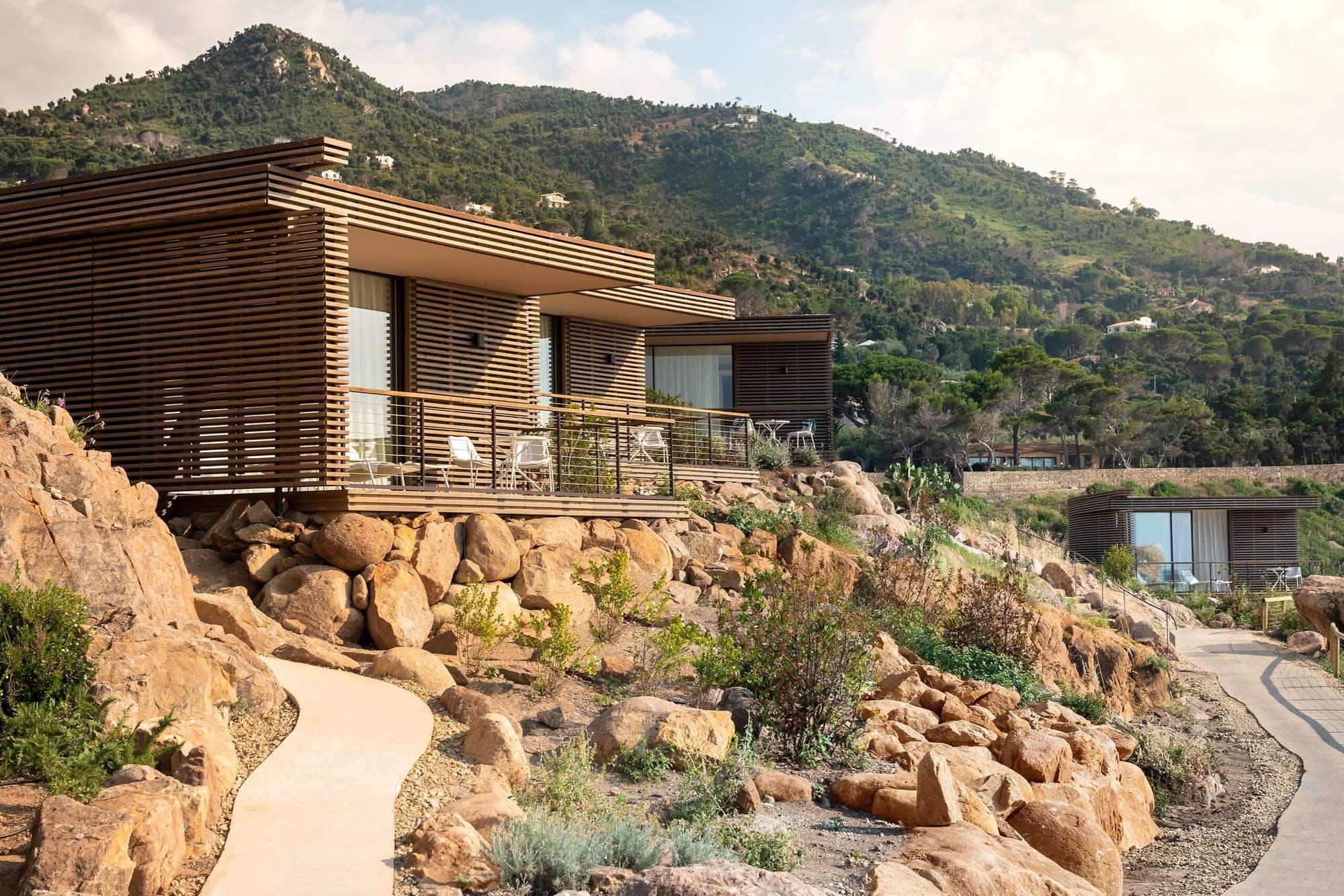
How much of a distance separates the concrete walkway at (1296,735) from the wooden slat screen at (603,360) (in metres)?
9.81

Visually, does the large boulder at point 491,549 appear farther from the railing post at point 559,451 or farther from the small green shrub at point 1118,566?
the small green shrub at point 1118,566

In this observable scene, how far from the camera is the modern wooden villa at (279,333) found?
442 inches

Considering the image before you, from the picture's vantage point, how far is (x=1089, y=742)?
1074 cm

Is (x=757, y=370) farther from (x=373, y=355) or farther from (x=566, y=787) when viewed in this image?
(x=566, y=787)

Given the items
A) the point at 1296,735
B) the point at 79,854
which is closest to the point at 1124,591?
the point at 1296,735

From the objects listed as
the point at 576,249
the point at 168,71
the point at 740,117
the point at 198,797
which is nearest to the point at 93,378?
the point at 576,249

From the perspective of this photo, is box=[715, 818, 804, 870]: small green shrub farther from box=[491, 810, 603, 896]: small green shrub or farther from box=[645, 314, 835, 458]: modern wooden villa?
box=[645, 314, 835, 458]: modern wooden villa

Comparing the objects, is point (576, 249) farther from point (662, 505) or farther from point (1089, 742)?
point (1089, 742)

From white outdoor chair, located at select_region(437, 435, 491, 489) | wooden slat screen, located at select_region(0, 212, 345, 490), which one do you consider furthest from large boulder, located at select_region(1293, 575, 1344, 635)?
wooden slat screen, located at select_region(0, 212, 345, 490)

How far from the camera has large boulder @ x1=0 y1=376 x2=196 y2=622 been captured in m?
6.98

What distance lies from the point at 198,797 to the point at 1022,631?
34.1ft

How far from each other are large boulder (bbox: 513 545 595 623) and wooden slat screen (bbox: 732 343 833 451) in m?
15.1

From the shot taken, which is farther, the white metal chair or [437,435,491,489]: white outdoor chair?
the white metal chair

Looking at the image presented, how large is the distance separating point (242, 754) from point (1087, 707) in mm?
9288
